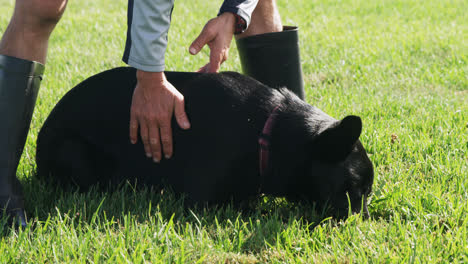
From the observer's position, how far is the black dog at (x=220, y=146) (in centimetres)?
242

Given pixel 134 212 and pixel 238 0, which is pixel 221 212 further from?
pixel 238 0

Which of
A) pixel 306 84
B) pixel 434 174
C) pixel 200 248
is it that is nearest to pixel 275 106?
pixel 200 248

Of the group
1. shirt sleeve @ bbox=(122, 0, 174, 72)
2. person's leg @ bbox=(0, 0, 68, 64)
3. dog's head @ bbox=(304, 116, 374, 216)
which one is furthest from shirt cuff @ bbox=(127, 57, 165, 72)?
dog's head @ bbox=(304, 116, 374, 216)

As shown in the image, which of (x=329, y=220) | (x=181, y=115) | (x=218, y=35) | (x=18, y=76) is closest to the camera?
(x=329, y=220)

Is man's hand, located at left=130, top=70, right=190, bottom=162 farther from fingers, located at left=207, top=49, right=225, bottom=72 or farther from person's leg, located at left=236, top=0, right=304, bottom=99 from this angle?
person's leg, located at left=236, top=0, right=304, bottom=99

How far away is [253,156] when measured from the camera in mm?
2484

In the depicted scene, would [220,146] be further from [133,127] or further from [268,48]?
[268,48]

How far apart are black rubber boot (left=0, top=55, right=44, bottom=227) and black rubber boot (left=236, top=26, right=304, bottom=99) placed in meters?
1.39

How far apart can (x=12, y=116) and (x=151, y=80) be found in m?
0.69

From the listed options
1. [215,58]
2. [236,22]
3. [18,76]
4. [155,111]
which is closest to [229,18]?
[236,22]

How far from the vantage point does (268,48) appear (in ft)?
11.2

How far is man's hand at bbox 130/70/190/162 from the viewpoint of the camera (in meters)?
2.47

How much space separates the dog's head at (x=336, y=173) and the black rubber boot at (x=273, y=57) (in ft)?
3.54

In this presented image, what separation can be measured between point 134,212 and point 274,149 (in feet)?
2.37
